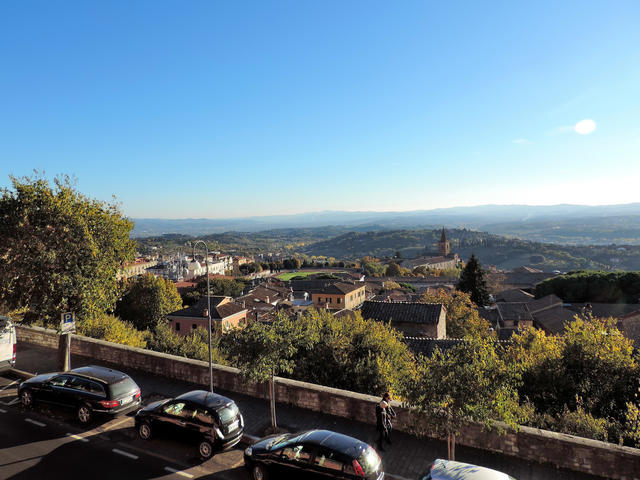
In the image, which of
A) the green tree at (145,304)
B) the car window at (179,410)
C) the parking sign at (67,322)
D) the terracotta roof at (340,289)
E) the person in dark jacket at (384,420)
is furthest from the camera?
the terracotta roof at (340,289)

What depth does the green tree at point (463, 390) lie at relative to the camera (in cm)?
832

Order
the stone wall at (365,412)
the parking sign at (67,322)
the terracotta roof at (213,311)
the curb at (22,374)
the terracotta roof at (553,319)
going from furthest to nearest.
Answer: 1. the terracotta roof at (213,311)
2. the terracotta roof at (553,319)
3. the curb at (22,374)
4. the parking sign at (67,322)
5. the stone wall at (365,412)

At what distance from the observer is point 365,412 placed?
11.7 meters

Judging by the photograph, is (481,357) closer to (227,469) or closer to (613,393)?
(227,469)

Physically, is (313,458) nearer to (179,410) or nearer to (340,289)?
(179,410)

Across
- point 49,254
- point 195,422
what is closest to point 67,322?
point 49,254

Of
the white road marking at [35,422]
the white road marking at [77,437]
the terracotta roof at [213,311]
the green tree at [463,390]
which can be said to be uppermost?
the green tree at [463,390]

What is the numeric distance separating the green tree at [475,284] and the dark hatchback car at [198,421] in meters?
68.0

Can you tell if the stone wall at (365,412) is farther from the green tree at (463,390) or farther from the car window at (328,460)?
the car window at (328,460)

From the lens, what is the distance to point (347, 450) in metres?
7.95

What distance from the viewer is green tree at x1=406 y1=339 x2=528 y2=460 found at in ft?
27.3

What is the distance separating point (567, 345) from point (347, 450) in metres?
11.4

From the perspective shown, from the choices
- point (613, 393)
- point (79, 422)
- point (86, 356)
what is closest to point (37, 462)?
point (79, 422)

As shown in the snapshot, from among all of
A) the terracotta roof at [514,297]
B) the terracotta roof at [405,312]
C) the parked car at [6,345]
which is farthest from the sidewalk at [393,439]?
the terracotta roof at [514,297]
